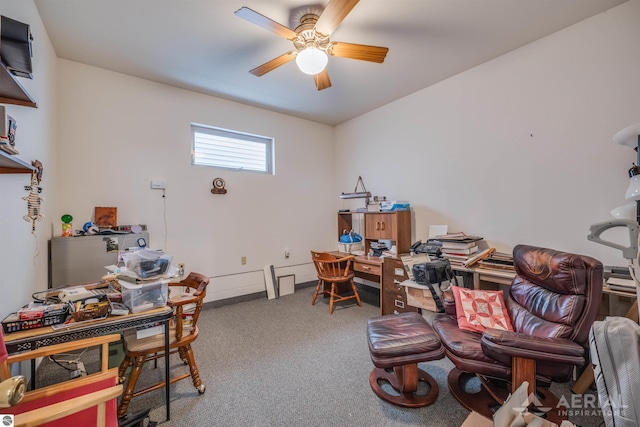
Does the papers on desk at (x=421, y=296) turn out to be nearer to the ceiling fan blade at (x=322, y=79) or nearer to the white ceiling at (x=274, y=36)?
the ceiling fan blade at (x=322, y=79)

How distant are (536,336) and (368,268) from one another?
1.91 metres

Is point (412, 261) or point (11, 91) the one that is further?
point (412, 261)

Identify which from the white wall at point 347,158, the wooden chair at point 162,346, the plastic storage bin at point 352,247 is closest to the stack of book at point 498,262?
the white wall at point 347,158

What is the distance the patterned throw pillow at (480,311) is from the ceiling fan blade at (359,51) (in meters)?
1.91

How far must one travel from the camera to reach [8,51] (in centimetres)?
118

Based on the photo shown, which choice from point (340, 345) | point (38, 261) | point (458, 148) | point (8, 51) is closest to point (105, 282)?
point (38, 261)

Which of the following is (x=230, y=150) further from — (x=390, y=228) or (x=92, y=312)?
(x=92, y=312)

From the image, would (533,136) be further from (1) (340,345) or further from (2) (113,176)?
(2) (113,176)

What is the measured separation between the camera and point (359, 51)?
2018mm

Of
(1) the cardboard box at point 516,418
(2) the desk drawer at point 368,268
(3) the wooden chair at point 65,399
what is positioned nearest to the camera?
(3) the wooden chair at point 65,399

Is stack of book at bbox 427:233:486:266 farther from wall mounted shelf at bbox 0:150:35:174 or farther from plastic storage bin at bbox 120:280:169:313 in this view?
wall mounted shelf at bbox 0:150:35:174

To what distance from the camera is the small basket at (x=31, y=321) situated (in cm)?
128

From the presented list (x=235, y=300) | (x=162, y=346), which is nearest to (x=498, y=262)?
(x=162, y=346)

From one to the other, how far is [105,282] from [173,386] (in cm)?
89
